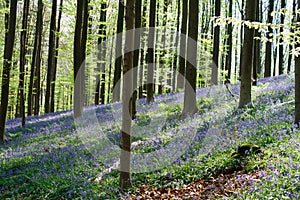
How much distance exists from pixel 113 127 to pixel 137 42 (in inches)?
157

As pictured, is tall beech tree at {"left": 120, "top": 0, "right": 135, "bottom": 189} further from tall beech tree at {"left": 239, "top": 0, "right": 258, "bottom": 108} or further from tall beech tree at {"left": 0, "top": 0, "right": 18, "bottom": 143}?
tall beech tree at {"left": 0, "top": 0, "right": 18, "bottom": 143}

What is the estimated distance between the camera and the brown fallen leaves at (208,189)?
6031 mm

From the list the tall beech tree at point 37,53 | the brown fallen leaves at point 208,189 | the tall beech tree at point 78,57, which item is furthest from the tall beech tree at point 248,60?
the tall beech tree at point 37,53

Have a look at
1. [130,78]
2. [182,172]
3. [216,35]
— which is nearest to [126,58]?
[130,78]

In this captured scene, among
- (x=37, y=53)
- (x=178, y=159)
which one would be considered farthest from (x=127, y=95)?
(x=37, y=53)

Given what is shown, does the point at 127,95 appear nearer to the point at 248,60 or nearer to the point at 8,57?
the point at 248,60

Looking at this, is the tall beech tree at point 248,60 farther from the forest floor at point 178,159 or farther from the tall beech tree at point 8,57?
the tall beech tree at point 8,57

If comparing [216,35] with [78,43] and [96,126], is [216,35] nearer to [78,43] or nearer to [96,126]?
[78,43]

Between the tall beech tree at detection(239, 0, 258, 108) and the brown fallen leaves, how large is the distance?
201 inches

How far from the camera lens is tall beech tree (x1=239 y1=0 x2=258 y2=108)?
442 inches

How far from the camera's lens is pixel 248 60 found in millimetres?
11242

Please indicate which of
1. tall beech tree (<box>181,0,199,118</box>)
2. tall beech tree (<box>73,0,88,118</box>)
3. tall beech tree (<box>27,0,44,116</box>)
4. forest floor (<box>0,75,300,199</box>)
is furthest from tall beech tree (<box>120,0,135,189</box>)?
tall beech tree (<box>27,0,44,116</box>)

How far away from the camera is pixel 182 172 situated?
7.57 m

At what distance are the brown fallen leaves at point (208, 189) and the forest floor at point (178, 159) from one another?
19 millimetres
